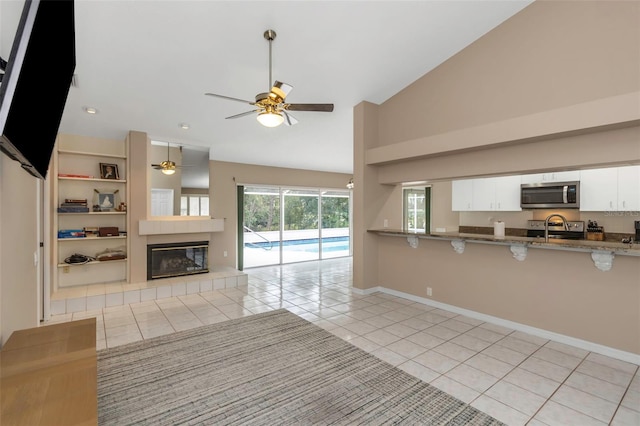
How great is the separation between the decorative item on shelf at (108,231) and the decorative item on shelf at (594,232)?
25.4 feet

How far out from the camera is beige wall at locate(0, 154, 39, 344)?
176 cm

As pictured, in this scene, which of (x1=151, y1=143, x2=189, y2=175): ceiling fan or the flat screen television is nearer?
the flat screen television

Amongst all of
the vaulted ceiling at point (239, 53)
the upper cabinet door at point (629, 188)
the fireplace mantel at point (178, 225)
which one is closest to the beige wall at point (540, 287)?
the upper cabinet door at point (629, 188)

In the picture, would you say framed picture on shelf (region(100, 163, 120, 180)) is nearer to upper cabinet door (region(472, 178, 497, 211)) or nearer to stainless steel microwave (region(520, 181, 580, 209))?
upper cabinet door (region(472, 178, 497, 211))

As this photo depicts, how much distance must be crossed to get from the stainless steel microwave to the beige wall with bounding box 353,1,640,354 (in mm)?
2137

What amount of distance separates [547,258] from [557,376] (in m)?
1.26

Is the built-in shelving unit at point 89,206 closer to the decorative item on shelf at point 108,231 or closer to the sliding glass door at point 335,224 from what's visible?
the decorative item on shelf at point 108,231

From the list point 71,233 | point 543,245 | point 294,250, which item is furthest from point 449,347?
point 71,233

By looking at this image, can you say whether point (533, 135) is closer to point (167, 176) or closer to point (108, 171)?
point (167, 176)

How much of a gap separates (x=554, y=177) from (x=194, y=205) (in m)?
6.50

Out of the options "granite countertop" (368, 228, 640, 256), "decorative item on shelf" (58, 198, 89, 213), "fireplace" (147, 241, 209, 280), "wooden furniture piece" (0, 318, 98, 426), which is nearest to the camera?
"wooden furniture piece" (0, 318, 98, 426)

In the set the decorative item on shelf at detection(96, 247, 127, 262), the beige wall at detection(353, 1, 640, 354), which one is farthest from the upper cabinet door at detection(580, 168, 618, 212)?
the decorative item on shelf at detection(96, 247, 127, 262)

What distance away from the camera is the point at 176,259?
5.37 meters

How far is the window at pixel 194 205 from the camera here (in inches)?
218
